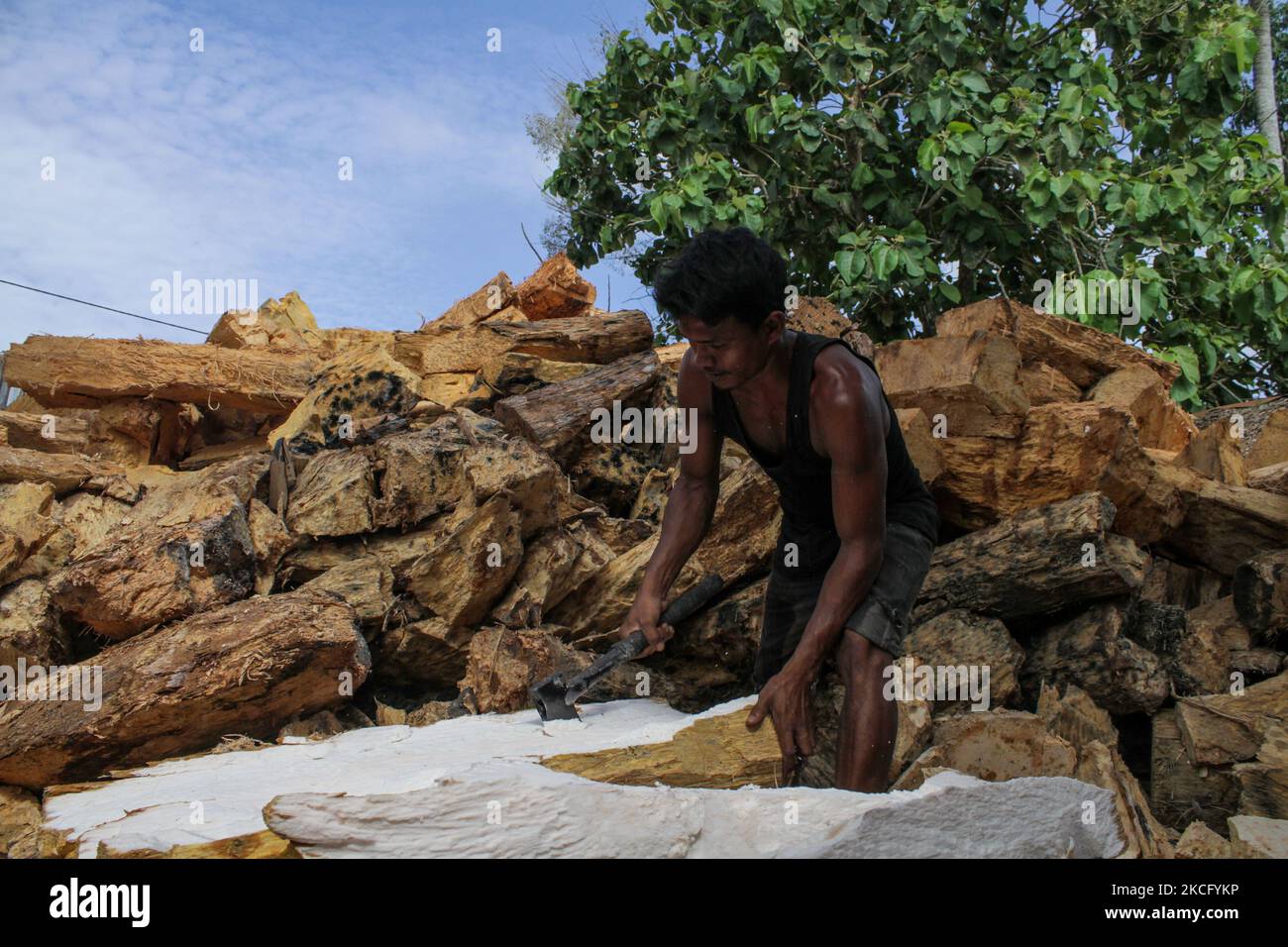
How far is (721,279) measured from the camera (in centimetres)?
258

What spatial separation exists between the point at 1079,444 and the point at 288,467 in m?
3.80

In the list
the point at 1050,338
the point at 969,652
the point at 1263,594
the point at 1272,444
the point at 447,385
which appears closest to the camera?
the point at 969,652

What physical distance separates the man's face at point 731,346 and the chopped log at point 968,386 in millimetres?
2128

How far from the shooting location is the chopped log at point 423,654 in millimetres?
4598

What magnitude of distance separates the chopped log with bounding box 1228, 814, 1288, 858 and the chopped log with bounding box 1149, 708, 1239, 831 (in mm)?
1064

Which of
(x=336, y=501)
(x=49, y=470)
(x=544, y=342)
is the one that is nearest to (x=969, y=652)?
(x=336, y=501)

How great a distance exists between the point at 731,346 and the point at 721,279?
0.19m

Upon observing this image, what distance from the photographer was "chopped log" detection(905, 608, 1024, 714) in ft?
12.7

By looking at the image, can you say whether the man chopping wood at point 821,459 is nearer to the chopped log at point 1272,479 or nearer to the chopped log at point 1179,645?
the chopped log at point 1179,645

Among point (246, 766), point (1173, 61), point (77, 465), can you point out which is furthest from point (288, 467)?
point (1173, 61)

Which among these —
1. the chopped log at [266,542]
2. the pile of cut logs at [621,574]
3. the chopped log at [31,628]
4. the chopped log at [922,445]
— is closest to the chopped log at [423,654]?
the pile of cut logs at [621,574]

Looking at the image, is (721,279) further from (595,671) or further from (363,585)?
(363,585)

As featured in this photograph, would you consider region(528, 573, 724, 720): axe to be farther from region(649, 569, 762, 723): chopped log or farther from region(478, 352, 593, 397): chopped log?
region(478, 352, 593, 397): chopped log

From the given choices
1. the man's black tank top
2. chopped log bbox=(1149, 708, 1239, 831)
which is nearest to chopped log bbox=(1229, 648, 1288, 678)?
chopped log bbox=(1149, 708, 1239, 831)
